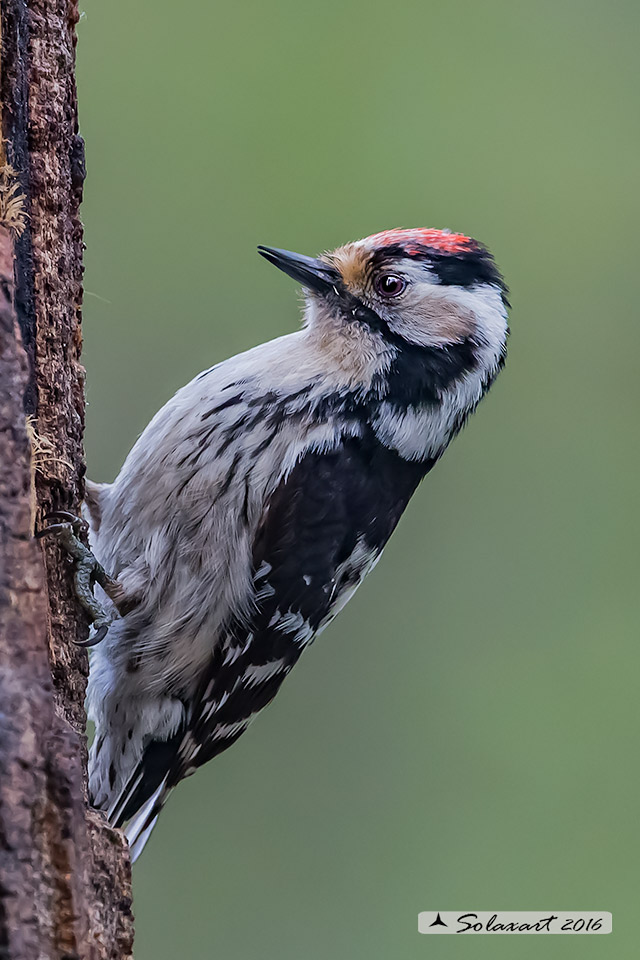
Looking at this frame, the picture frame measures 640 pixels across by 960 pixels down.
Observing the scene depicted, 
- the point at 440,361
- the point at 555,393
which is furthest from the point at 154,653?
the point at 555,393

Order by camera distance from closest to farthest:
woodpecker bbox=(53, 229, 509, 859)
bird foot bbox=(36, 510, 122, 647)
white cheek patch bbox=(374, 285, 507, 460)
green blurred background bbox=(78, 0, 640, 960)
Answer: bird foot bbox=(36, 510, 122, 647) → woodpecker bbox=(53, 229, 509, 859) → white cheek patch bbox=(374, 285, 507, 460) → green blurred background bbox=(78, 0, 640, 960)

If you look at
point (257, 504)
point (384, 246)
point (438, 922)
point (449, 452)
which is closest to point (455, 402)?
point (384, 246)

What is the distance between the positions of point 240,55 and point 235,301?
1.23 metres

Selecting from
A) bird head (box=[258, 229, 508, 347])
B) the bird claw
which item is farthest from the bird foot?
bird head (box=[258, 229, 508, 347])

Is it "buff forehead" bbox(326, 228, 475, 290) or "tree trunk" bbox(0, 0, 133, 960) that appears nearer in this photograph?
"tree trunk" bbox(0, 0, 133, 960)

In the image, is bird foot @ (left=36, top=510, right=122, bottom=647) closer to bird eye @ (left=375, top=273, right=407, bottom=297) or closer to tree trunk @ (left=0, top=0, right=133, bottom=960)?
tree trunk @ (left=0, top=0, right=133, bottom=960)

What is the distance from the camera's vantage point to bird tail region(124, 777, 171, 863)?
223cm

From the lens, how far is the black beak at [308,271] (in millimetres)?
2375

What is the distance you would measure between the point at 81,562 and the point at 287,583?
576 millimetres

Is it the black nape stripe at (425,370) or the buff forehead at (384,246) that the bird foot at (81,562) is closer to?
the black nape stripe at (425,370)

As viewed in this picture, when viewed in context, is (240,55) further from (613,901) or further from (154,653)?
(613,901)

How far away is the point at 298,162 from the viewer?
4.34 metres

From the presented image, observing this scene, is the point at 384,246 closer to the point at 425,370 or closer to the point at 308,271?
the point at 308,271

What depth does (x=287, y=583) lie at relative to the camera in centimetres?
220
